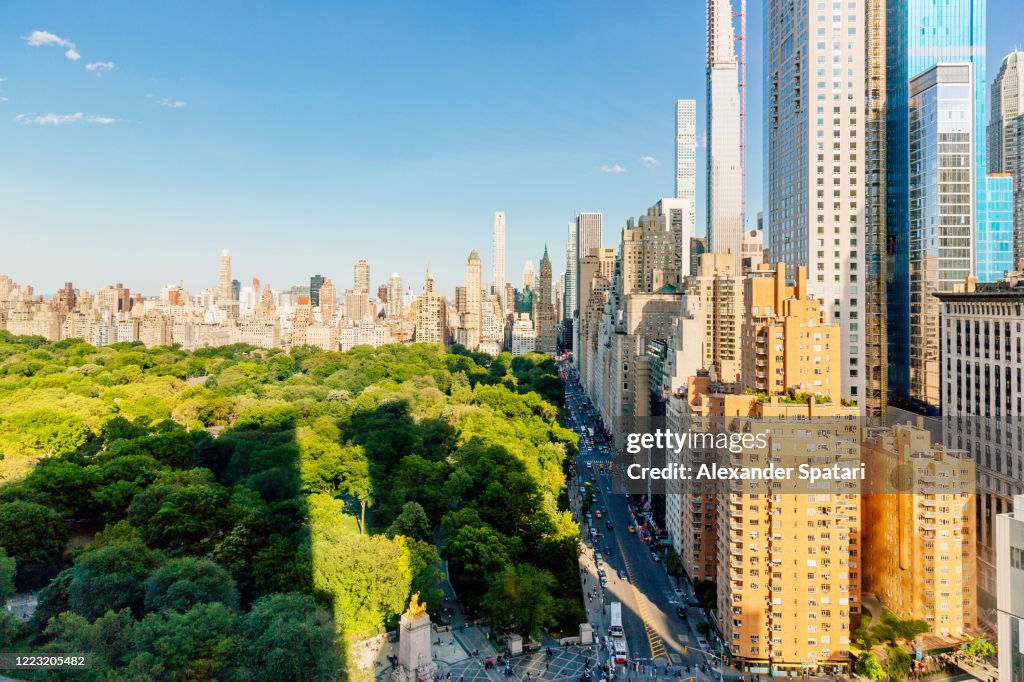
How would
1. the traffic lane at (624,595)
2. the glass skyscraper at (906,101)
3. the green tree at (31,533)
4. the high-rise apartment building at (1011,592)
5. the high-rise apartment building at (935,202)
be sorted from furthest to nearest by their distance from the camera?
the glass skyscraper at (906,101) < the high-rise apartment building at (935,202) < the green tree at (31,533) < the traffic lane at (624,595) < the high-rise apartment building at (1011,592)

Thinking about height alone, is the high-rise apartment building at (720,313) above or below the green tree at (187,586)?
above

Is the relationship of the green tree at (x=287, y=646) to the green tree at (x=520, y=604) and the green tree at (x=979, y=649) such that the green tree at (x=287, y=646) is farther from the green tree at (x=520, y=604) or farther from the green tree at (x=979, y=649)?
the green tree at (x=979, y=649)

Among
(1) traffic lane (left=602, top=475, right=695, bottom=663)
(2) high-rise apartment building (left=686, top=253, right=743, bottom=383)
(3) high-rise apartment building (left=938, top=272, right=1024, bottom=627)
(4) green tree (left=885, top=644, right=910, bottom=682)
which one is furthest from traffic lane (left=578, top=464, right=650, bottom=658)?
(2) high-rise apartment building (left=686, top=253, right=743, bottom=383)

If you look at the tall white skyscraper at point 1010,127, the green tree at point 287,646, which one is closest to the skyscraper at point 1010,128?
the tall white skyscraper at point 1010,127

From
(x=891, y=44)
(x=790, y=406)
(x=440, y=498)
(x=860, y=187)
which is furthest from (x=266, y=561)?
(x=891, y=44)

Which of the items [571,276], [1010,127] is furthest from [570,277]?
[1010,127]

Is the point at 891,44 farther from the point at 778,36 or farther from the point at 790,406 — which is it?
the point at 790,406
